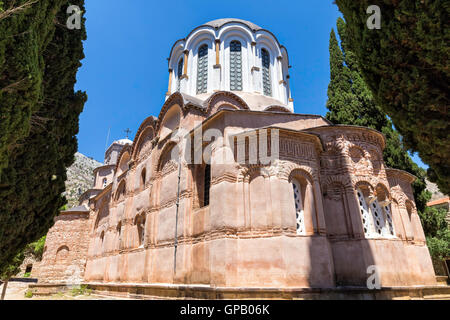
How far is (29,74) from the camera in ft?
14.3

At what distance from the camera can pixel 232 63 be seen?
55.3ft

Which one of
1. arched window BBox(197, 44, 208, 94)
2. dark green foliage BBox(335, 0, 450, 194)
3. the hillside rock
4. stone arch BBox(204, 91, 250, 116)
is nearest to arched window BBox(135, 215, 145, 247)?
stone arch BBox(204, 91, 250, 116)

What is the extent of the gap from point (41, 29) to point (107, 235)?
12413 mm

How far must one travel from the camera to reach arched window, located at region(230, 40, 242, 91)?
1618 cm

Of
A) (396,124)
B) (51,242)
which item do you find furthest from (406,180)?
(51,242)

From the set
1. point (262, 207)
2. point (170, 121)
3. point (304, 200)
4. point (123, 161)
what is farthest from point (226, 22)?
point (262, 207)

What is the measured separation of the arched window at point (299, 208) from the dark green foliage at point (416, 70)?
11.1 feet

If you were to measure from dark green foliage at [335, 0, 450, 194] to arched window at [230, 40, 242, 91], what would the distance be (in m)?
11.4

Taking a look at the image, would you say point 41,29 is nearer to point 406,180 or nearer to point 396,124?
point 396,124

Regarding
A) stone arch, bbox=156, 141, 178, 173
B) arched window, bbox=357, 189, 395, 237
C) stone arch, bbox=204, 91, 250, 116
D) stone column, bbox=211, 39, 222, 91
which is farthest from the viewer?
stone column, bbox=211, 39, 222, 91

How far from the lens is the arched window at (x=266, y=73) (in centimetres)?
1686

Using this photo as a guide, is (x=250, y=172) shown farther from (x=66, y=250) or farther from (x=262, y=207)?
(x=66, y=250)

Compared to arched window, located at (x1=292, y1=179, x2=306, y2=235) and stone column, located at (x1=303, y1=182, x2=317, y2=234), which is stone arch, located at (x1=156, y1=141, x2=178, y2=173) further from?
stone column, located at (x1=303, y1=182, x2=317, y2=234)

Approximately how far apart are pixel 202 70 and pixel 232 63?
1.81 meters
